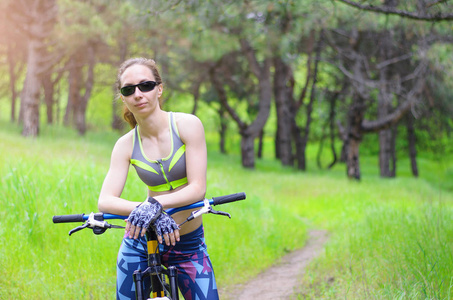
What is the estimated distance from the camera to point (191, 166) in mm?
2469

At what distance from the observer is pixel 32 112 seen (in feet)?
53.8

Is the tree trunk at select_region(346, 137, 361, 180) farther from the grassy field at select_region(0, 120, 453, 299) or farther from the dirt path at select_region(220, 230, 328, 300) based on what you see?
the dirt path at select_region(220, 230, 328, 300)

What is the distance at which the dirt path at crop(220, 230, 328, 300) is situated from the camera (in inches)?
197

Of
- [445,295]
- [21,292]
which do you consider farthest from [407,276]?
[21,292]

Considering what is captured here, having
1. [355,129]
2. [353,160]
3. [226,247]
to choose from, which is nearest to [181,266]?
[226,247]

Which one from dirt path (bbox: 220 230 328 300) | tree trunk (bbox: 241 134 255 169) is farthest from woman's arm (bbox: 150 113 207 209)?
tree trunk (bbox: 241 134 255 169)

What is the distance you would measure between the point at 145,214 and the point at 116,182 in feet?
1.67

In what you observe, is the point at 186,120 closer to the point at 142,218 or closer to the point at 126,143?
the point at 126,143

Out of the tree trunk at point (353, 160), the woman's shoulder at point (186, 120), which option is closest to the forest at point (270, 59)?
the tree trunk at point (353, 160)

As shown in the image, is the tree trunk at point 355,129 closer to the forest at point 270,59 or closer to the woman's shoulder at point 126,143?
the forest at point 270,59

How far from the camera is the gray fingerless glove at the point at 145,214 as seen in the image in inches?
83.2

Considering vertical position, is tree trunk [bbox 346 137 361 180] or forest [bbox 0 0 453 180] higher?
forest [bbox 0 0 453 180]

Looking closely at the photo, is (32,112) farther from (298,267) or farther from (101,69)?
(298,267)

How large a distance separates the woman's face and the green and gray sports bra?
0.52ft
